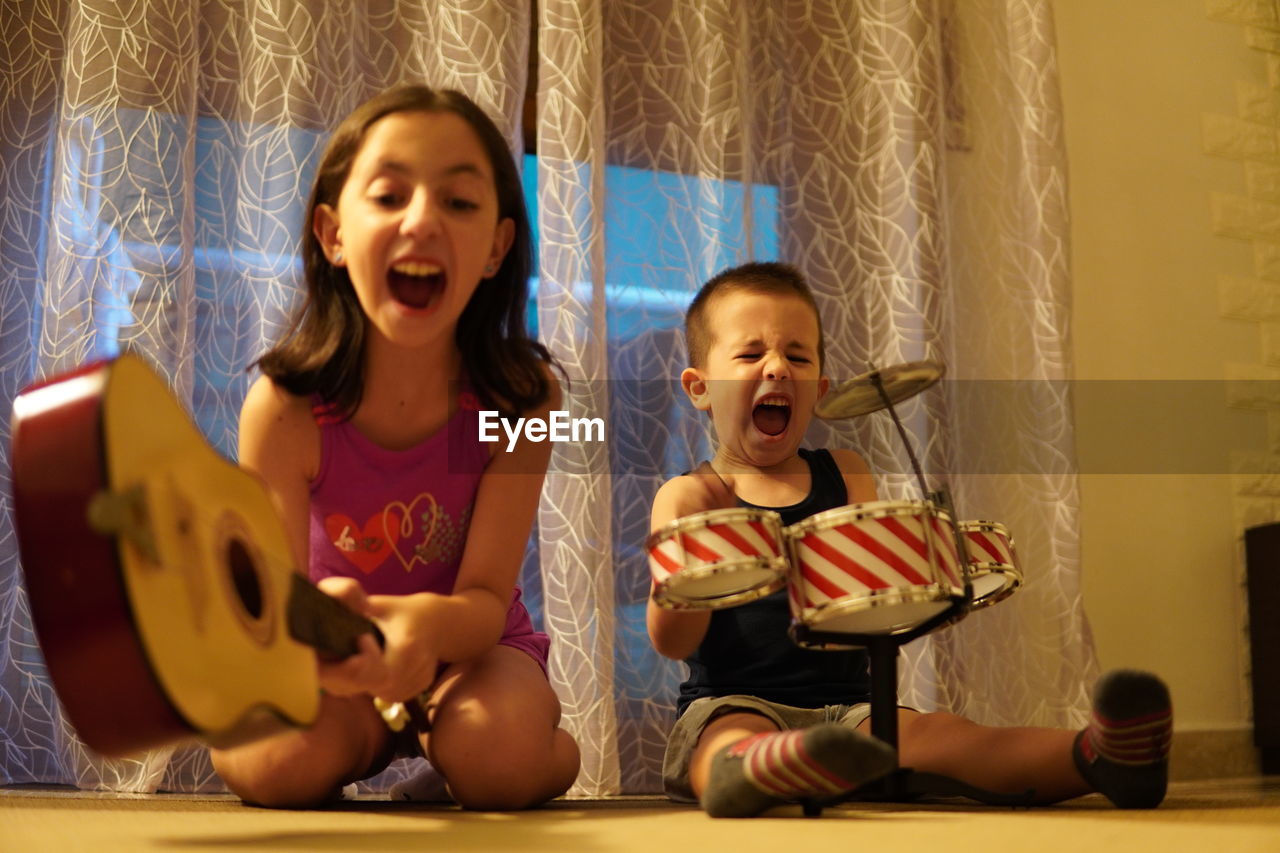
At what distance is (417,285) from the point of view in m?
1.12

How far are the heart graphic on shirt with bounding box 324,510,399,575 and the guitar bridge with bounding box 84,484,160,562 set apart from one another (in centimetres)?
58

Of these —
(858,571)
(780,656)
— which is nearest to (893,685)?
(858,571)

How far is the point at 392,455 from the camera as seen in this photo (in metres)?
1.20

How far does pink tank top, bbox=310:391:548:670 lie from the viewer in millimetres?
Answer: 1198

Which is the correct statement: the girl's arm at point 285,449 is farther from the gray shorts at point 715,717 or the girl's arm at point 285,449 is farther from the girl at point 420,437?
the gray shorts at point 715,717

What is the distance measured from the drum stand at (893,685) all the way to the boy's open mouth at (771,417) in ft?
0.92

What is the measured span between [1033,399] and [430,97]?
1093mm

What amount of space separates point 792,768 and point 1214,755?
1438mm

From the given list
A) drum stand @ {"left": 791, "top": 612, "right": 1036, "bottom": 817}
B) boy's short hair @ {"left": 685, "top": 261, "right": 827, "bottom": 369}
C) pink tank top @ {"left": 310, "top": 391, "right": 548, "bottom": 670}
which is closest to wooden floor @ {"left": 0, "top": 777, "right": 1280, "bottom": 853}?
drum stand @ {"left": 791, "top": 612, "right": 1036, "bottom": 817}

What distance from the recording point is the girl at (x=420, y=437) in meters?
1.09

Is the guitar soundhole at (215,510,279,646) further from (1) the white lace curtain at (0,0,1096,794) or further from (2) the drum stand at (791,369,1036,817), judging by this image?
(1) the white lace curtain at (0,0,1096,794)

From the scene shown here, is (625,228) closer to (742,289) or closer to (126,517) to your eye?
(742,289)

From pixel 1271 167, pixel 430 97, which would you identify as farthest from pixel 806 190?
pixel 1271 167

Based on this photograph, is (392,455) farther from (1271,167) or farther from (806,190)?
(1271,167)
